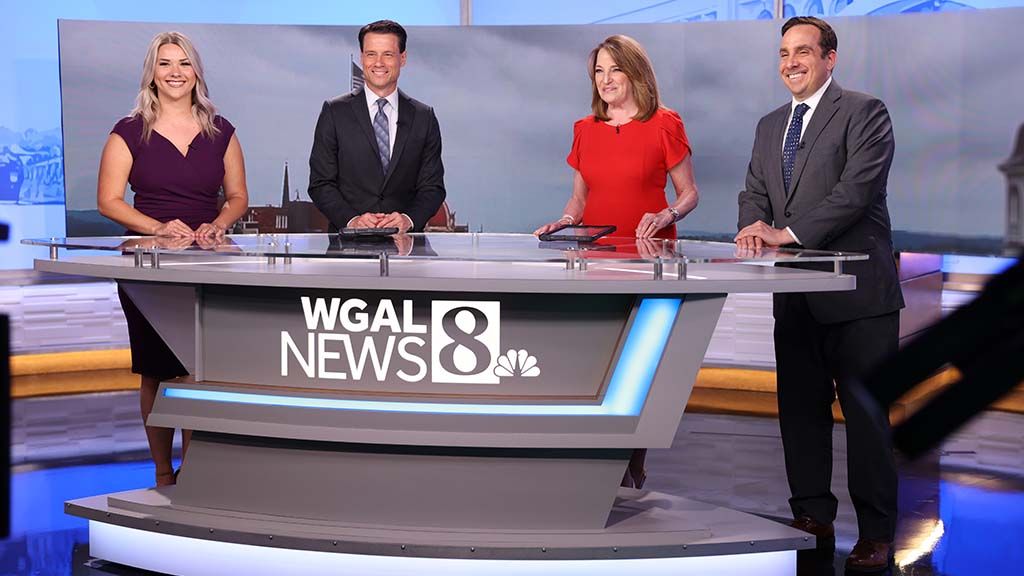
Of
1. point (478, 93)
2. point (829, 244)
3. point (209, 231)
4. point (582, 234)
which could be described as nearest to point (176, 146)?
point (209, 231)

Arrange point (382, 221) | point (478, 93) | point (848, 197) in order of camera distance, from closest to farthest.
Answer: point (848, 197) → point (382, 221) → point (478, 93)

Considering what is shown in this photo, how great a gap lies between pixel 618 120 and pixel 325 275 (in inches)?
54.3

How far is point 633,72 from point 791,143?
55 cm

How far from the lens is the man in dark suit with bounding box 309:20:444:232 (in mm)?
3814

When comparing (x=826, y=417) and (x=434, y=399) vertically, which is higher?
(x=434, y=399)

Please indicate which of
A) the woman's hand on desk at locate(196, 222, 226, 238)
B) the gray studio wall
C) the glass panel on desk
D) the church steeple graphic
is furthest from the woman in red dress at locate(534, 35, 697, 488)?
the church steeple graphic

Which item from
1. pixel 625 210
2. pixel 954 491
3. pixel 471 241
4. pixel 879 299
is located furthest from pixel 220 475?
pixel 954 491

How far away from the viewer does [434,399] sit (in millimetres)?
2664

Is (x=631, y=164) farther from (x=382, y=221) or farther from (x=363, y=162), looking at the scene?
(x=363, y=162)

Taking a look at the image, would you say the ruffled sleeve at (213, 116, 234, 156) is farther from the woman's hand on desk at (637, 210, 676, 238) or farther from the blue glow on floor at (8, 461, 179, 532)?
the woman's hand on desk at (637, 210, 676, 238)

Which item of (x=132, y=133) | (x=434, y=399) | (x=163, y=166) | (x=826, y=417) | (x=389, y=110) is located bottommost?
(x=826, y=417)

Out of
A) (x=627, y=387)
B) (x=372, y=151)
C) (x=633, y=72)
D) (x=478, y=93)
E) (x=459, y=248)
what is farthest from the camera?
(x=478, y=93)

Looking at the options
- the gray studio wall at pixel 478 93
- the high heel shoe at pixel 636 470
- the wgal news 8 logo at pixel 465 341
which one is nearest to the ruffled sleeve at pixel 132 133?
the wgal news 8 logo at pixel 465 341

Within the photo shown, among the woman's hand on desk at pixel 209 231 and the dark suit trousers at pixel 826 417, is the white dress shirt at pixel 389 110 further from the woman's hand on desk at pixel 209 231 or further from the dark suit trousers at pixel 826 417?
the dark suit trousers at pixel 826 417
